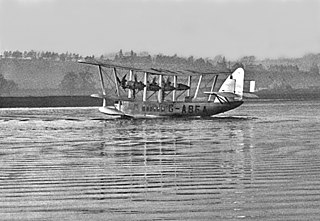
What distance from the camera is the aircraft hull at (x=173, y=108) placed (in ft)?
195

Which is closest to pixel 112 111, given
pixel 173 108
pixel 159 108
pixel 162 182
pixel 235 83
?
pixel 159 108

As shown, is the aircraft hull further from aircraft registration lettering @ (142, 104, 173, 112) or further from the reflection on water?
the reflection on water

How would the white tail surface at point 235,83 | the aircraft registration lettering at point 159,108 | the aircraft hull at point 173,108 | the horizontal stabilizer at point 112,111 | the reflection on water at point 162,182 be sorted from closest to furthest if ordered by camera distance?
the reflection on water at point 162,182
the aircraft hull at point 173,108
the horizontal stabilizer at point 112,111
the aircraft registration lettering at point 159,108
the white tail surface at point 235,83

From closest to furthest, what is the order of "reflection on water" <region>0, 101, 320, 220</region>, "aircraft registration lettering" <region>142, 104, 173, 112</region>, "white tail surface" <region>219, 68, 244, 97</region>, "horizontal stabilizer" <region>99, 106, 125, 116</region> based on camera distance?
"reflection on water" <region>0, 101, 320, 220</region> → "horizontal stabilizer" <region>99, 106, 125, 116</region> → "aircraft registration lettering" <region>142, 104, 173, 112</region> → "white tail surface" <region>219, 68, 244, 97</region>

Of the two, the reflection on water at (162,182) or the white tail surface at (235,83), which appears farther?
the white tail surface at (235,83)

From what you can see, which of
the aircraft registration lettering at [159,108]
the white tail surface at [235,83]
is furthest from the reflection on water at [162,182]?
the white tail surface at [235,83]

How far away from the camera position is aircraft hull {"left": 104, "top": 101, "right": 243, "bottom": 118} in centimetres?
5953

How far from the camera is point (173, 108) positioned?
198 ft

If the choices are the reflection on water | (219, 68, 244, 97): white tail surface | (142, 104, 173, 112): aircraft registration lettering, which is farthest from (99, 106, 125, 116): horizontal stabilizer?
the reflection on water

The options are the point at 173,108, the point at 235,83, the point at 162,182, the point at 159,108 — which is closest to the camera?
the point at 162,182

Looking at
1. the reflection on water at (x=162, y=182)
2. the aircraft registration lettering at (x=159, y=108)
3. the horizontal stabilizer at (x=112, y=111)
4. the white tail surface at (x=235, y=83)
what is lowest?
the horizontal stabilizer at (x=112, y=111)

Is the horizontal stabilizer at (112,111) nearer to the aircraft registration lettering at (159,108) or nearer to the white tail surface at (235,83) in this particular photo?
the aircraft registration lettering at (159,108)

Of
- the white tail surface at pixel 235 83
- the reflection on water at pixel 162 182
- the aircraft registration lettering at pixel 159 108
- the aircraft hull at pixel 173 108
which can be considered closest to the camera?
the reflection on water at pixel 162 182

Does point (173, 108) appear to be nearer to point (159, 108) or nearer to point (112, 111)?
point (159, 108)
